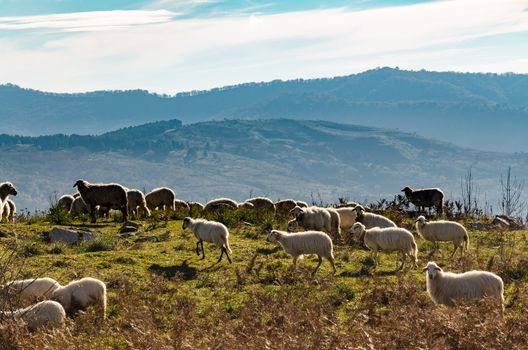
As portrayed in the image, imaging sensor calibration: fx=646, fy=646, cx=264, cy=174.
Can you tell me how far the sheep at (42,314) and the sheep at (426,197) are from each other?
2216 centimetres

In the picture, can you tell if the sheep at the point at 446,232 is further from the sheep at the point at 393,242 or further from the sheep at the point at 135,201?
the sheep at the point at 135,201

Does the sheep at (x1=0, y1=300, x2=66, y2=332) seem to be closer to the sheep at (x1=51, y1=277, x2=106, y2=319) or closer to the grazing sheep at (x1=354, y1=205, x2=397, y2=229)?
the sheep at (x1=51, y1=277, x2=106, y2=319)

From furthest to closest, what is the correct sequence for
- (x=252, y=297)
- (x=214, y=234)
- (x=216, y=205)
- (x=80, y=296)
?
(x=216, y=205), (x=214, y=234), (x=252, y=297), (x=80, y=296)

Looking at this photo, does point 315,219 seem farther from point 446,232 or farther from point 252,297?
point 252,297

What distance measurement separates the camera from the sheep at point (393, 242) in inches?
693

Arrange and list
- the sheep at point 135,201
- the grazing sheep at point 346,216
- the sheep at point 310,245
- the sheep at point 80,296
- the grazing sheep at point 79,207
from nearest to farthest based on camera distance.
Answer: the sheep at point 80,296, the sheep at point 310,245, the grazing sheep at point 346,216, the sheep at point 135,201, the grazing sheep at point 79,207

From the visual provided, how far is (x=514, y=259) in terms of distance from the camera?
17281 millimetres

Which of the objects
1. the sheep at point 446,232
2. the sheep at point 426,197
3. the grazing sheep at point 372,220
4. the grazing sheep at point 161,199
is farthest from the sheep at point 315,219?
the grazing sheep at point 161,199

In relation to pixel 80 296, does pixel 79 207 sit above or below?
below

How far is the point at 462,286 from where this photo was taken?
492 inches

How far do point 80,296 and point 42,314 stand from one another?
1386mm

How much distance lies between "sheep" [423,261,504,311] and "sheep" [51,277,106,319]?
21.2 feet

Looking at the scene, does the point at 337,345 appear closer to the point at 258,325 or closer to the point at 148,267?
the point at 258,325

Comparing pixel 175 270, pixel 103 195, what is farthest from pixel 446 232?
pixel 103 195
